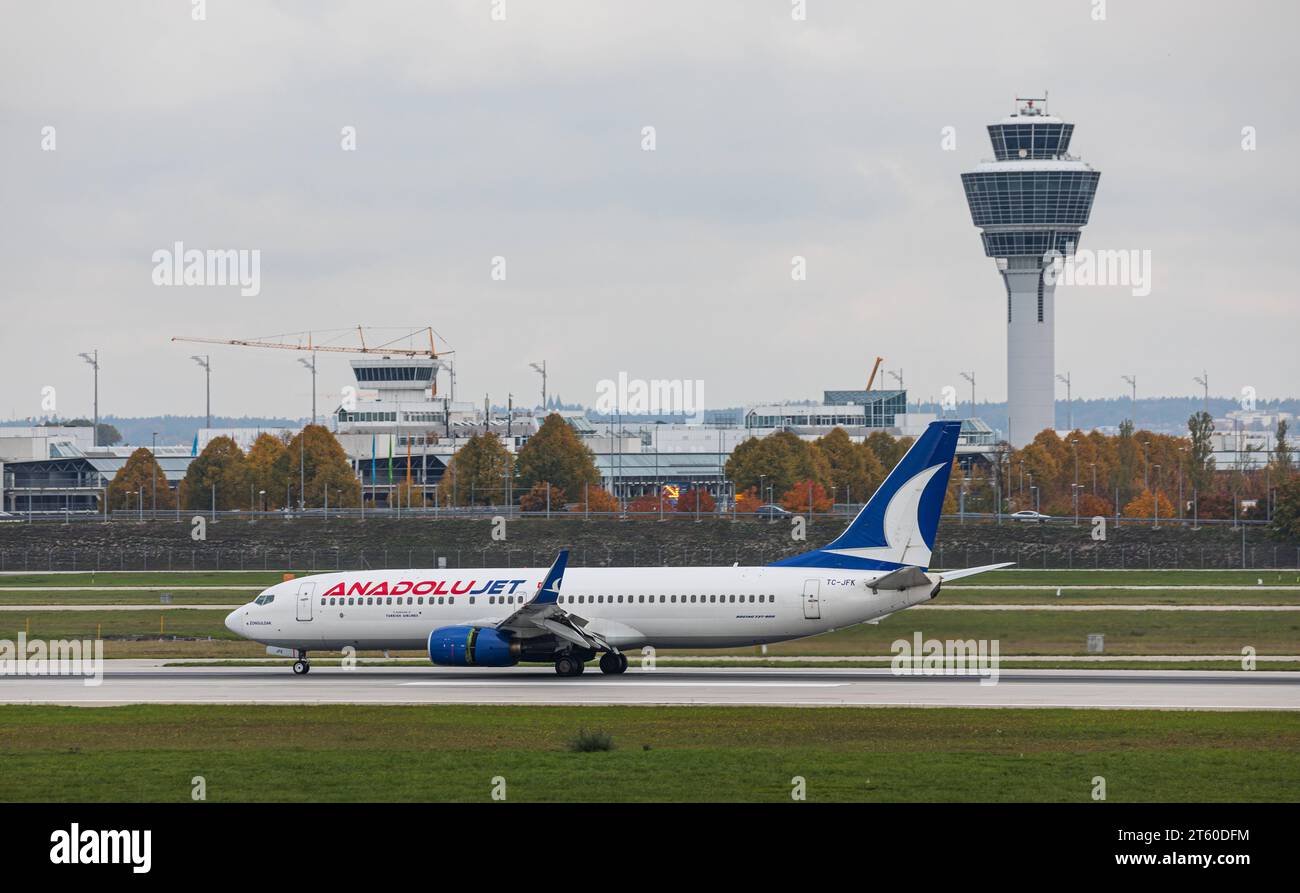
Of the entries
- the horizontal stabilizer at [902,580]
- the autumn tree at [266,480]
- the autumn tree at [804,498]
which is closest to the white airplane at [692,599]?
the horizontal stabilizer at [902,580]

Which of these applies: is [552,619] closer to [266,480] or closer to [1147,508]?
[266,480]

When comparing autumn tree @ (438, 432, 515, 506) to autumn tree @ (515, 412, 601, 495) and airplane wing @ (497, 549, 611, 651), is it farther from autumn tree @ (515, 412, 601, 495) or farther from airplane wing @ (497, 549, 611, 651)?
airplane wing @ (497, 549, 611, 651)

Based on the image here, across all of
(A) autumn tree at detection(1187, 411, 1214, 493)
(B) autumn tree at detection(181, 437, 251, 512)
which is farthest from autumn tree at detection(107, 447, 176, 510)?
(A) autumn tree at detection(1187, 411, 1214, 493)

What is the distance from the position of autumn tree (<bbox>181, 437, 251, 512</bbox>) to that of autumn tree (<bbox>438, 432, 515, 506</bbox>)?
23.9m

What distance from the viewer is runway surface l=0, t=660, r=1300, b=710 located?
139 feet

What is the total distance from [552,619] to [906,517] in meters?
10.6

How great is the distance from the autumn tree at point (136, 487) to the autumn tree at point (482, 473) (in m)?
37.5

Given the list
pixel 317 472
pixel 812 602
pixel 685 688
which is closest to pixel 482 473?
pixel 317 472

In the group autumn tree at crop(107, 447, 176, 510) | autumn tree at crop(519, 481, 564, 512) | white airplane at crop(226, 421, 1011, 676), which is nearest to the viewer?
white airplane at crop(226, 421, 1011, 676)

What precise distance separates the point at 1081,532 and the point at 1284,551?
17.8m

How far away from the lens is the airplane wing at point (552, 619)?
1941 inches

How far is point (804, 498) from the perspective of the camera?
6560 inches
